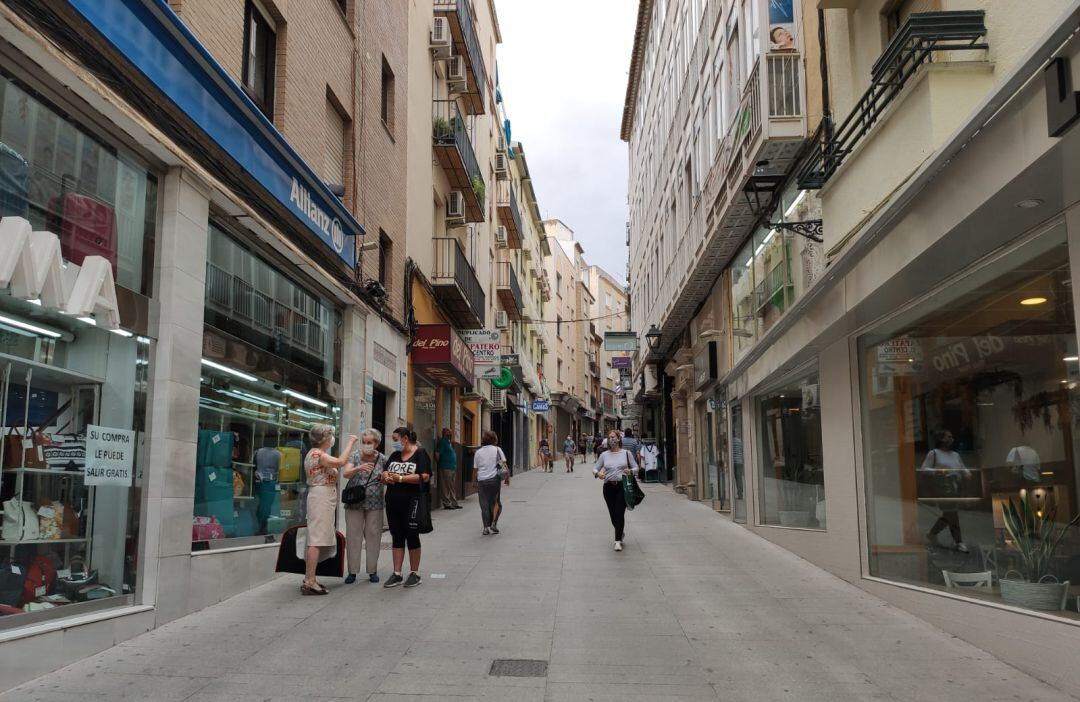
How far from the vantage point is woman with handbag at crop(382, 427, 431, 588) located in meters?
8.66

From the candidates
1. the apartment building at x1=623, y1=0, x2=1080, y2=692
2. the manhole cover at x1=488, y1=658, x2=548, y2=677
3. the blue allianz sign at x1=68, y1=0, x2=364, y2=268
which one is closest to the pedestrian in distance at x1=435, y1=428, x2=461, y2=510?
the apartment building at x1=623, y1=0, x2=1080, y2=692

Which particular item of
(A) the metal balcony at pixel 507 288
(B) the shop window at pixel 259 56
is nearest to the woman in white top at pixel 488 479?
(B) the shop window at pixel 259 56

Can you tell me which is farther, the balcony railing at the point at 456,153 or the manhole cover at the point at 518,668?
the balcony railing at the point at 456,153

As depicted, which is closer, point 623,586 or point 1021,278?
point 1021,278

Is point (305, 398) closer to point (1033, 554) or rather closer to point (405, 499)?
point (405, 499)

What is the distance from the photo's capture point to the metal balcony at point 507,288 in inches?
1259

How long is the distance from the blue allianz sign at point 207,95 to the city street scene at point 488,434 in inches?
1.6

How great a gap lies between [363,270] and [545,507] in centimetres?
749

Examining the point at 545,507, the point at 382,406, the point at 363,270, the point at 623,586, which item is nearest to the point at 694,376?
the point at 545,507

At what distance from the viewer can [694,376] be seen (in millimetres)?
21562

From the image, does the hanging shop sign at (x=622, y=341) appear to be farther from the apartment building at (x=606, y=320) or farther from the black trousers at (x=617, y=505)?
the apartment building at (x=606, y=320)

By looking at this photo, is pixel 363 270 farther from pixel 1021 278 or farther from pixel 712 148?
pixel 1021 278

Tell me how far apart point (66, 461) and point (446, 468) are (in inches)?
483

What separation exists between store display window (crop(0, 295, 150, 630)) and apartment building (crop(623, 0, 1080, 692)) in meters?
6.33
